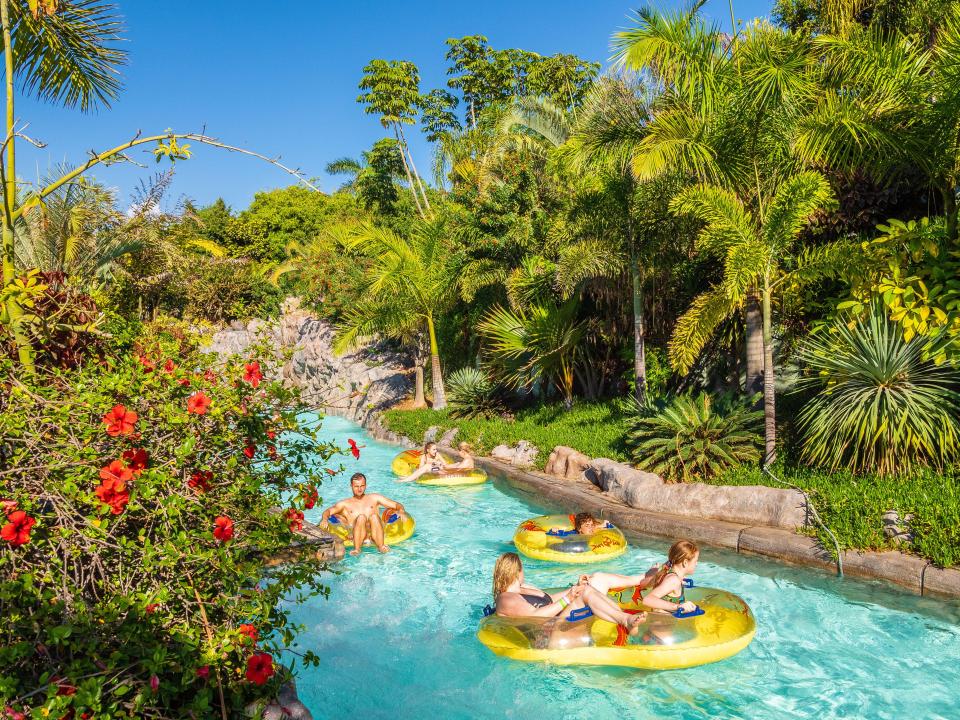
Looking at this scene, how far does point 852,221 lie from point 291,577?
10947 mm

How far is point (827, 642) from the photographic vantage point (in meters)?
6.11

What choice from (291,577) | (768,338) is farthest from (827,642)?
(291,577)

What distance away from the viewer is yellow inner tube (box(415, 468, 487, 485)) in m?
12.0

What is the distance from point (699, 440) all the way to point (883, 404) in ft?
7.95

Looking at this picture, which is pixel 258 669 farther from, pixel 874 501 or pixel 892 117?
pixel 892 117

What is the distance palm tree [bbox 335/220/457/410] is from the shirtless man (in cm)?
852

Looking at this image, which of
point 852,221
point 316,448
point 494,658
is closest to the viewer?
point 316,448

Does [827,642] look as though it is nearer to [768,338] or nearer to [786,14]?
[768,338]

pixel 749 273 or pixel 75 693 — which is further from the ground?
pixel 749 273

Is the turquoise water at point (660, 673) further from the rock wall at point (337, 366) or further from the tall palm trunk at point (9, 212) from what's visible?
the rock wall at point (337, 366)

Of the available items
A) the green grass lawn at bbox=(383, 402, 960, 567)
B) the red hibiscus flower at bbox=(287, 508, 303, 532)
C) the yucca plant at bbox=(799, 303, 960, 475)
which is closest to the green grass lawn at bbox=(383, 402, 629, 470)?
the green grass lawn at bbox=(383, 402, 960, 567)

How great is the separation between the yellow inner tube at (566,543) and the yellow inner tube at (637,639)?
6.78 feet

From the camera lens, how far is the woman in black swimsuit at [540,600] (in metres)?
5.80

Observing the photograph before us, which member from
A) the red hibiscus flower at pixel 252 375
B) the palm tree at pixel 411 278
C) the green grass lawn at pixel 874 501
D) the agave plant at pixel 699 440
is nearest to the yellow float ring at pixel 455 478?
the green grass lawn at pixel 874 501
